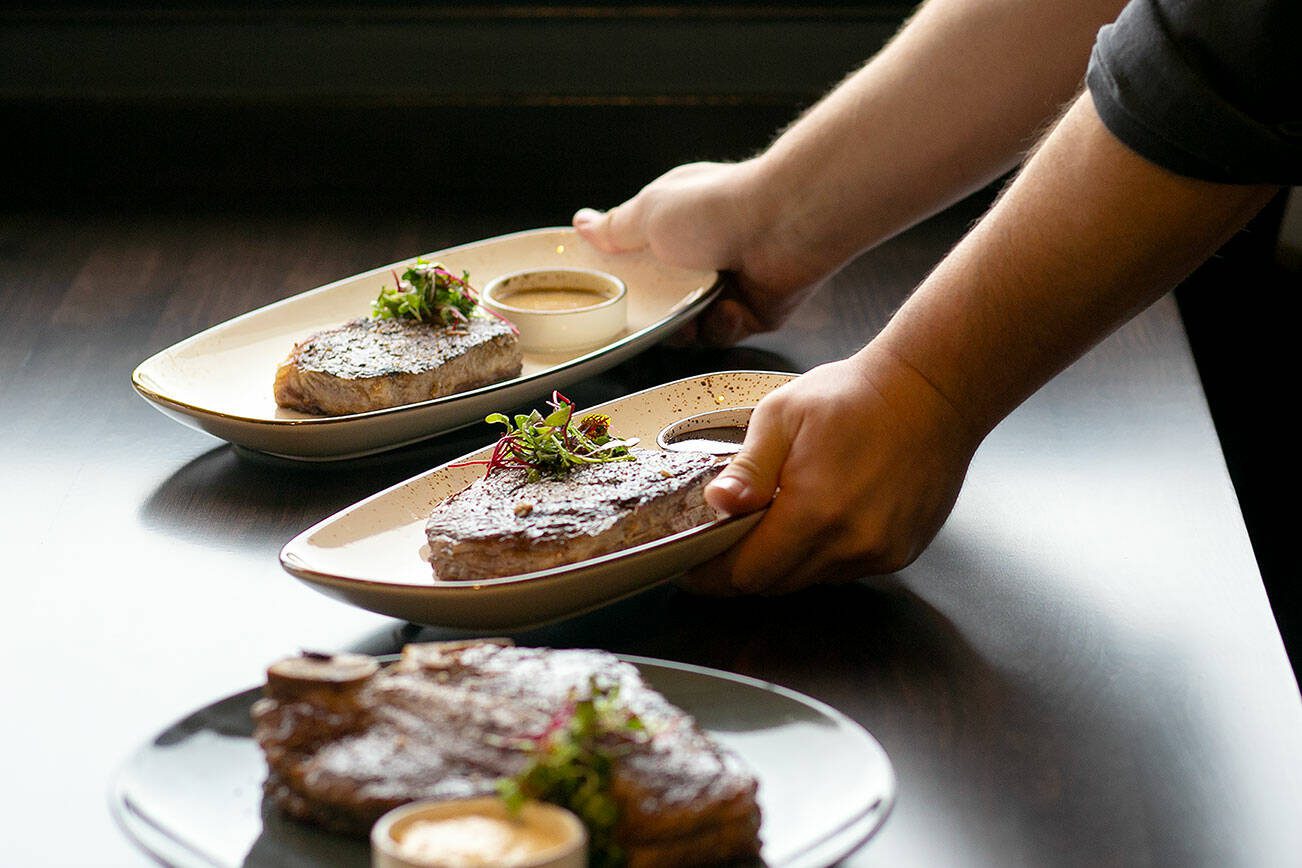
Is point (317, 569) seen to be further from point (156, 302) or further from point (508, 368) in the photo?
point (156, 302)

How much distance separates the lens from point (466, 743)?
2.65 ft

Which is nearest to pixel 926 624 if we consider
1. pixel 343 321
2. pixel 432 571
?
pixel 432 571

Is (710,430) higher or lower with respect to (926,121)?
lower

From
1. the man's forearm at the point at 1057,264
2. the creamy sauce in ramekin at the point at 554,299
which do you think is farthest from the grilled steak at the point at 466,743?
the creamy sauce in ramekin at the point at 554,299

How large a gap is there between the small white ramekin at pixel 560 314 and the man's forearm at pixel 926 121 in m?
0.23

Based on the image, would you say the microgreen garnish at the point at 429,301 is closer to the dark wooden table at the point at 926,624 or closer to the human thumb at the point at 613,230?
the dark wooden table at the point at 926,624

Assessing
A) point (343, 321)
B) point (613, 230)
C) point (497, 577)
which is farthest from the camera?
point (613, 230)

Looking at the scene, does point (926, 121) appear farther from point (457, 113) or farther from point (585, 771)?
point (585, 771)

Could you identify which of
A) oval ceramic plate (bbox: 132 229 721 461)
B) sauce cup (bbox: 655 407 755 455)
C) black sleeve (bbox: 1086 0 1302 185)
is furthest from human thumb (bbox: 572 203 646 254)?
black sleeve (bbox: 1086 0 1302 185)

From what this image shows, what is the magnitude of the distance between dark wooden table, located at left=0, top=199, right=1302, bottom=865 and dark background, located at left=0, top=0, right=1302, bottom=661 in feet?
2.46

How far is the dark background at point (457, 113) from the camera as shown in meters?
2.43

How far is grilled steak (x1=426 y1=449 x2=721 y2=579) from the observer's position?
1134 mm

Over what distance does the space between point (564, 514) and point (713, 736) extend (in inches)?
12.7

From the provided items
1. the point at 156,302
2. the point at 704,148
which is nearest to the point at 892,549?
the point at 156,302
